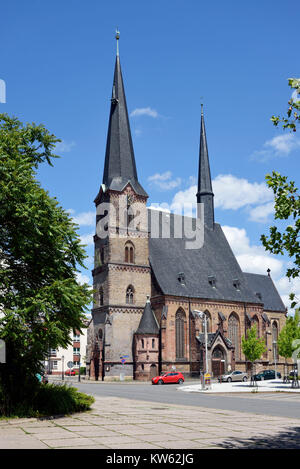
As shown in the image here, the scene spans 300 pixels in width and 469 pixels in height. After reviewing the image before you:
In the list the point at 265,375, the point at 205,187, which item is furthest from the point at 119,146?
the point at 265,375

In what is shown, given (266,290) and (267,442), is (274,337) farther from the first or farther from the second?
(267,442)

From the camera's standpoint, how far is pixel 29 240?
17.8m

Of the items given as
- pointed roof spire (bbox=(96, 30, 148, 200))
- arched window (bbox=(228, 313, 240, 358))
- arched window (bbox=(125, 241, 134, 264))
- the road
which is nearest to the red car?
arched window (bbox=(125, 241, 134, 264))

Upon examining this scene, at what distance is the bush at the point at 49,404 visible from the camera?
1680 cm

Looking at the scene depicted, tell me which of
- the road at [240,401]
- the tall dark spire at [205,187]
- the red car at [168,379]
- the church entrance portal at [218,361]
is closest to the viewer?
the road at [240,401]

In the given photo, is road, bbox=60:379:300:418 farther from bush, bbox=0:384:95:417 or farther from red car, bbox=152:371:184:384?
red car, bbox=152:371:184:384

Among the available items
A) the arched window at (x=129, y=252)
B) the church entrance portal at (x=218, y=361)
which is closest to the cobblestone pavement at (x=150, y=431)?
the arched window at (x=129, y=252)

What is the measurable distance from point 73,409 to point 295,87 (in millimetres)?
13864

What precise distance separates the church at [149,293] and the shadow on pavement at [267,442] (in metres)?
44.9

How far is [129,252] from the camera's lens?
64750 millimetres

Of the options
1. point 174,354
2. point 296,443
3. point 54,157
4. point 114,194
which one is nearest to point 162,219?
point 114,194

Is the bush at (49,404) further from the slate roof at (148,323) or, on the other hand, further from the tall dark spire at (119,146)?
the tall dark spire at (119,146)

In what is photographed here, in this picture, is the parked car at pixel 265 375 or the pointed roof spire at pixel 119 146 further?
the pointed roof spire at pixel 119 146
